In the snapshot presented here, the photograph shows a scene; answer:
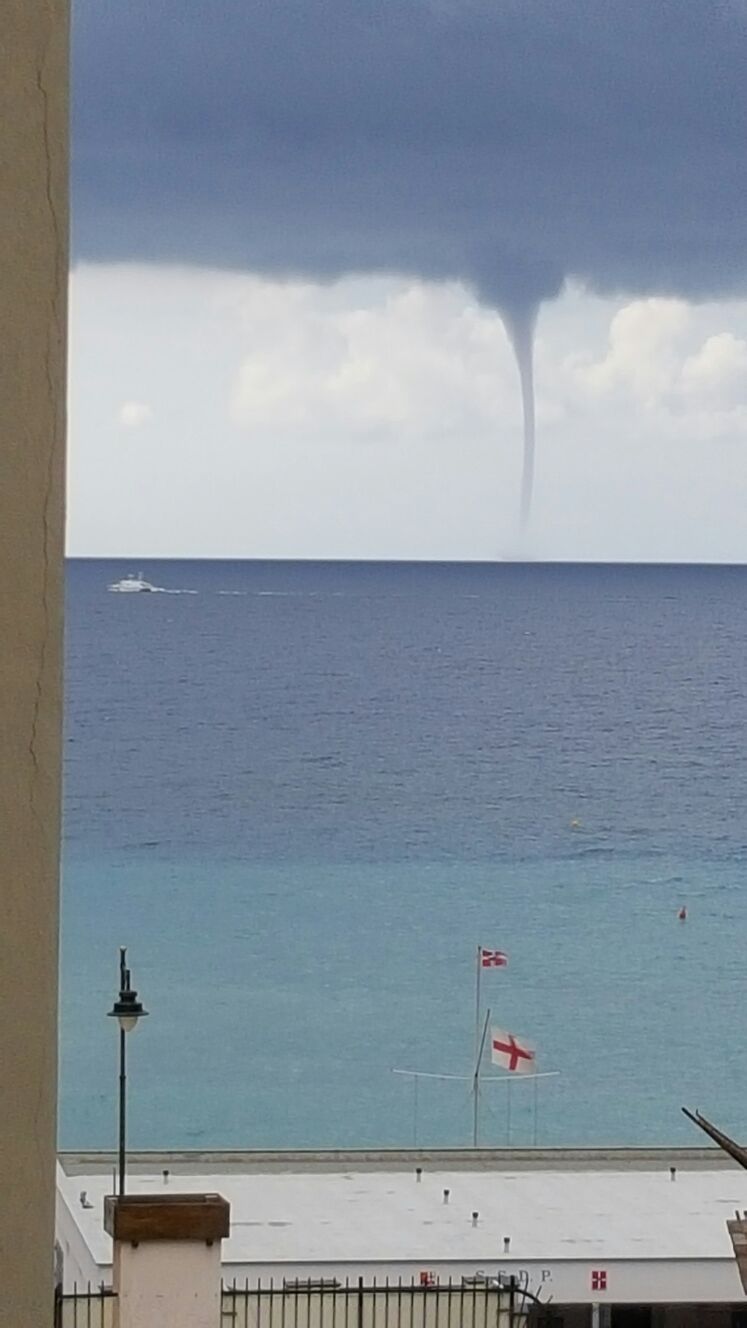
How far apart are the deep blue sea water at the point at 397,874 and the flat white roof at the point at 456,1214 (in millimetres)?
9620

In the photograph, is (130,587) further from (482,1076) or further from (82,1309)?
(82,1309)

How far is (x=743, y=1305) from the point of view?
12.8 meters

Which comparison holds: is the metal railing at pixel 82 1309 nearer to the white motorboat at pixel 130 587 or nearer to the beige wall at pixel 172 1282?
the beige wall at pixel 172 1282

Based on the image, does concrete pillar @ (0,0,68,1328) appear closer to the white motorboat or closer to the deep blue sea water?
the deep blue sea water

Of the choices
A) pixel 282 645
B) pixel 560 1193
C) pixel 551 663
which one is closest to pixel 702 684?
pixel 551 663

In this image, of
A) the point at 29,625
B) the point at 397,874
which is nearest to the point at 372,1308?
the point at 29,625

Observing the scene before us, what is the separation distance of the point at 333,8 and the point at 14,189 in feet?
453

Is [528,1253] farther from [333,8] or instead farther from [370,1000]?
[333,8]

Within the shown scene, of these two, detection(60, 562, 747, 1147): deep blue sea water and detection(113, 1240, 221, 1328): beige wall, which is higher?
detection(60, 562, 747, 1147): deep blue sea water

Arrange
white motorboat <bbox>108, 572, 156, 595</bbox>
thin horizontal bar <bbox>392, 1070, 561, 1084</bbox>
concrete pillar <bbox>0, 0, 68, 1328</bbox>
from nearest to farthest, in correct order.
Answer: concrete pillar <bbox>0, 0, 68, 1328</bbox>, thin horizontal bar <bbox>392, 1070, 561, 1084</bbox>, white motorboat <bbox>108, 572, 156, 595</bbox>

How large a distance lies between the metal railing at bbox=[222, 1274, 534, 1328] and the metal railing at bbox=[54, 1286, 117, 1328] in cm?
72

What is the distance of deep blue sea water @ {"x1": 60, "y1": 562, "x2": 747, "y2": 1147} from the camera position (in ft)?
139

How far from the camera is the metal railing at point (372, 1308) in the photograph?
1034 cm

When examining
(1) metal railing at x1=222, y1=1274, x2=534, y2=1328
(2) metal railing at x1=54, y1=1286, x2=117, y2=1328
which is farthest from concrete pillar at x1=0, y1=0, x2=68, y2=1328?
(1) metal railing at x1=222, y1=1274, x2=534, y2=1328
